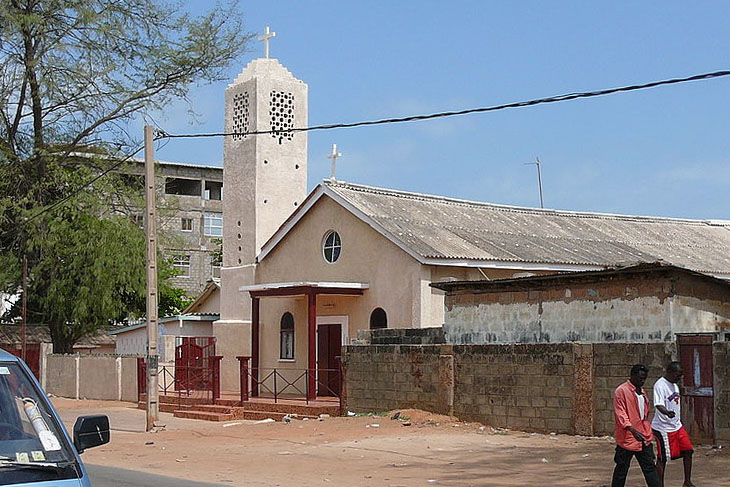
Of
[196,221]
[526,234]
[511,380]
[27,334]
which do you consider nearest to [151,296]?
[511,380]

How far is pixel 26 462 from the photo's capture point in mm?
5527

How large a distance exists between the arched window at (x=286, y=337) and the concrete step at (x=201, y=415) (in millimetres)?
3763

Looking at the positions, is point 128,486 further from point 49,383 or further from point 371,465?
point 49,383

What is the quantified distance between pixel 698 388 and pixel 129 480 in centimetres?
921

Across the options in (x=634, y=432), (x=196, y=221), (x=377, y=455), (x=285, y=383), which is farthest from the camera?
(x=196, y=221)

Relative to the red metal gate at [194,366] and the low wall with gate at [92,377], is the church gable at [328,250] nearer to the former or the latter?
the red metal gate at [194,366]

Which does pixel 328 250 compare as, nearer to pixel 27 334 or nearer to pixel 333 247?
pixel 333 247

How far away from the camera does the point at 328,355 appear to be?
30.1m

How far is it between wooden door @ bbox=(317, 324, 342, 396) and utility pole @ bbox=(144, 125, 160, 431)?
710 centimetres

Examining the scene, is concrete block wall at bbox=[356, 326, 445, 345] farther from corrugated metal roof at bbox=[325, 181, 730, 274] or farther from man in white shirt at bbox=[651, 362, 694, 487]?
man in white shirt at bbox=[651, 362, 694, 487]

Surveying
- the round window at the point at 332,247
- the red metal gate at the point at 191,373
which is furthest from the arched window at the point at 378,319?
the red metal gate at the point at 191,373

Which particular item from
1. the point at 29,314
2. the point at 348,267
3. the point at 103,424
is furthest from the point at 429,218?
the point at 103,424

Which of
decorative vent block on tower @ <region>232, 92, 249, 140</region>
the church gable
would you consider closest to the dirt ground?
the church gable

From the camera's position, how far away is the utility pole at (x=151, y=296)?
2278cm
